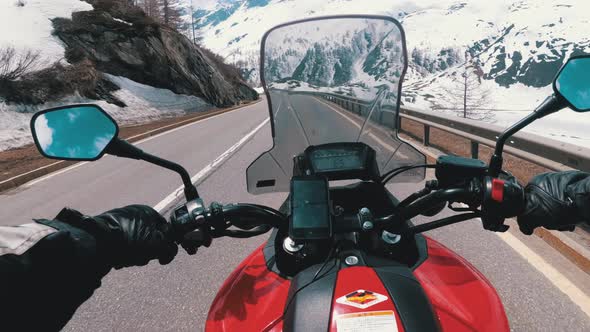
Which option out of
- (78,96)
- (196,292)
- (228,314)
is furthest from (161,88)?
(228,314)

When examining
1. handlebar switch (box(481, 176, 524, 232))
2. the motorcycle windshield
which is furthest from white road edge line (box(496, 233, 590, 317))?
handlebar switch (box(481, 176, 524, 232))

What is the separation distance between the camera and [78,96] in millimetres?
20094

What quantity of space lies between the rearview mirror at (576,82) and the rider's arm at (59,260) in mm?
1593

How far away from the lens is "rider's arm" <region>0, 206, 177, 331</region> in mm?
955

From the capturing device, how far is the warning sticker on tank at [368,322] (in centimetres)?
103

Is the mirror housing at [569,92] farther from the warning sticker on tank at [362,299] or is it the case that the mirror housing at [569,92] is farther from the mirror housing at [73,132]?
the mirror housing at [73,132]

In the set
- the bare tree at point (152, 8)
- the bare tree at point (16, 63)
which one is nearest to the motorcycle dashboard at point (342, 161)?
the bare tree at point (16, 63)

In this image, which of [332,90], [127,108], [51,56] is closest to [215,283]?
[332,90]

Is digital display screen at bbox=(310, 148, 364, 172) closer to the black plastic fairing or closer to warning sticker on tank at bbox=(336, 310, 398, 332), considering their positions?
the black plastic fairing

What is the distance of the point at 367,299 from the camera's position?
1092mm

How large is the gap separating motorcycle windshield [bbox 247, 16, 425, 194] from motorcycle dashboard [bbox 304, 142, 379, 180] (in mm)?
82

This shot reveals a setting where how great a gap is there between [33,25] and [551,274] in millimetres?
27635

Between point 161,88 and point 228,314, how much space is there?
29.1 m

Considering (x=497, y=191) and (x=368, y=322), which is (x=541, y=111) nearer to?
(x=497, y=191)
